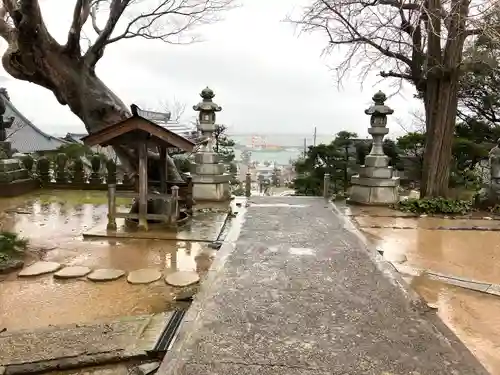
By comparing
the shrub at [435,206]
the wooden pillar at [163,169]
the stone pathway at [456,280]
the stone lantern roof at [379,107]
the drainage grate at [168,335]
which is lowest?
the drainage grate at [168,335]

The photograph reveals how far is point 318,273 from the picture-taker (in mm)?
5512

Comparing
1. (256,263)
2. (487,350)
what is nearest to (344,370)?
(487,350)

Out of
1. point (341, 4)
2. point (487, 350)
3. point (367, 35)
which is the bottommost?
point (487, 350)

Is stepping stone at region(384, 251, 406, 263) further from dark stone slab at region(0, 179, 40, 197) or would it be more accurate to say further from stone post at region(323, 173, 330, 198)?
dark stone slab at region(0, 179, 40, 197)

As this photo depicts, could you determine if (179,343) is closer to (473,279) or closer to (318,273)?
(318,273)

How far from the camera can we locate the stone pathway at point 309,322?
3359 mm

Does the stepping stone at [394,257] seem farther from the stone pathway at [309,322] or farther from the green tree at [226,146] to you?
the green tree at [226,146]

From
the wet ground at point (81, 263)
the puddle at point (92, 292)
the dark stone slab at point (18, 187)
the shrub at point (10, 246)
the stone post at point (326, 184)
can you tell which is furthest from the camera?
the stone post at point (326, 184)

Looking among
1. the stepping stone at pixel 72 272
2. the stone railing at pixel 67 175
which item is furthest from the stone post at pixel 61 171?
the stepping stone at pixel 72 272

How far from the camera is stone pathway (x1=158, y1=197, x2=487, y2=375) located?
336cm

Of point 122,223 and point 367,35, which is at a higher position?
point 367,35

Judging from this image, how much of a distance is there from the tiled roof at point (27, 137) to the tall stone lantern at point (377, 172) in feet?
60.4

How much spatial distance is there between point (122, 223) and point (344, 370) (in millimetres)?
6570

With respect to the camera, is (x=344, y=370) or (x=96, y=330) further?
(x=96, y=330)
